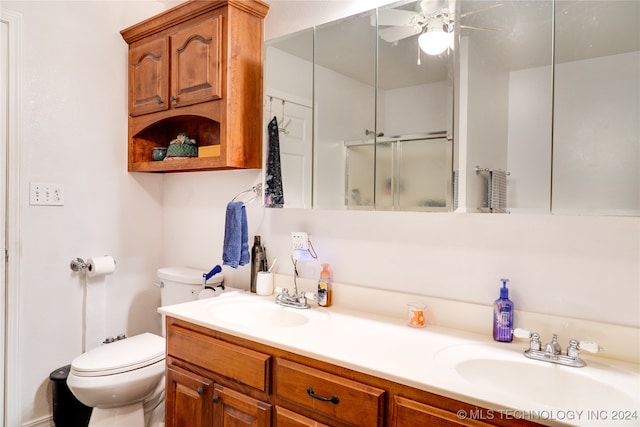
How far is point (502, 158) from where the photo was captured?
49.5 inches

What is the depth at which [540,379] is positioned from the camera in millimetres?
1159

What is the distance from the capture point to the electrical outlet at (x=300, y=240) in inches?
72.8

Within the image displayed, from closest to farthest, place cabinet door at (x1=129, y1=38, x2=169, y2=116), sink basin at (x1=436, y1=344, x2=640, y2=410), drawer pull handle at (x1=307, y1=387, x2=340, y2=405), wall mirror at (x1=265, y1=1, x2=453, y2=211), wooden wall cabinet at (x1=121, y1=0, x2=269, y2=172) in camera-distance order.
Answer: sink basin at (x1=436, y1=344, x2=640, y2=410)
drawer pull handle at (x1=307, y1=387, x2=340, y2=405)
wall mirror at (x1=265, y1=1, x2=453, y2=211)
wooden wall cabinet at (x1=121, y1=0, x2=269, y2=172)
cabinet door at (x1=129, y1=38, x2=169, y2=116)

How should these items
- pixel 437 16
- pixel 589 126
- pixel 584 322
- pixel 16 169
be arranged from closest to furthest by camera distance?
pixel 589 126
pixel 584 322
pixel 437 16
pixel 16 169

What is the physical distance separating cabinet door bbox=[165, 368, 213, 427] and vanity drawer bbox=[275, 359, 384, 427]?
0.36 meters

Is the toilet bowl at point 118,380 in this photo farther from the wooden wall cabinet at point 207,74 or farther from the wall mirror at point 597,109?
the wall mirror at point 597,109

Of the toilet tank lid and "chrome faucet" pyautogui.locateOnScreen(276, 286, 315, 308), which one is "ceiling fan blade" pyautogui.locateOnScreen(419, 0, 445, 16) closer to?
"chrome faucet" pyautogui.locateOnScreen(276, 286, 315, 308)

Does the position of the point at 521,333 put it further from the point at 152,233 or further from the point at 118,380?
the point at 152,233

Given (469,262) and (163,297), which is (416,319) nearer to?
(469,262)

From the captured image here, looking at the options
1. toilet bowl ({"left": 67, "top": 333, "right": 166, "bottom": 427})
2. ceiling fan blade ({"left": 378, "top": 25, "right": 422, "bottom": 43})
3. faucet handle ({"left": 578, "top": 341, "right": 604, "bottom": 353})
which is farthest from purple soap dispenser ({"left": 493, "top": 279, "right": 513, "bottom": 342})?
toilet bowl ({"left": 67, "top": 333, "right": 166, "bottom": 427})

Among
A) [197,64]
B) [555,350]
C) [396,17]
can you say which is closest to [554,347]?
[555,350]

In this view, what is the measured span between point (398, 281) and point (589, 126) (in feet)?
2.70

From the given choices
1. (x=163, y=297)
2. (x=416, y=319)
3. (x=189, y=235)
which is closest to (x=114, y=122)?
(x=189, y=235)

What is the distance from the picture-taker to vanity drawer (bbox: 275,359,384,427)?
3.66 ft
